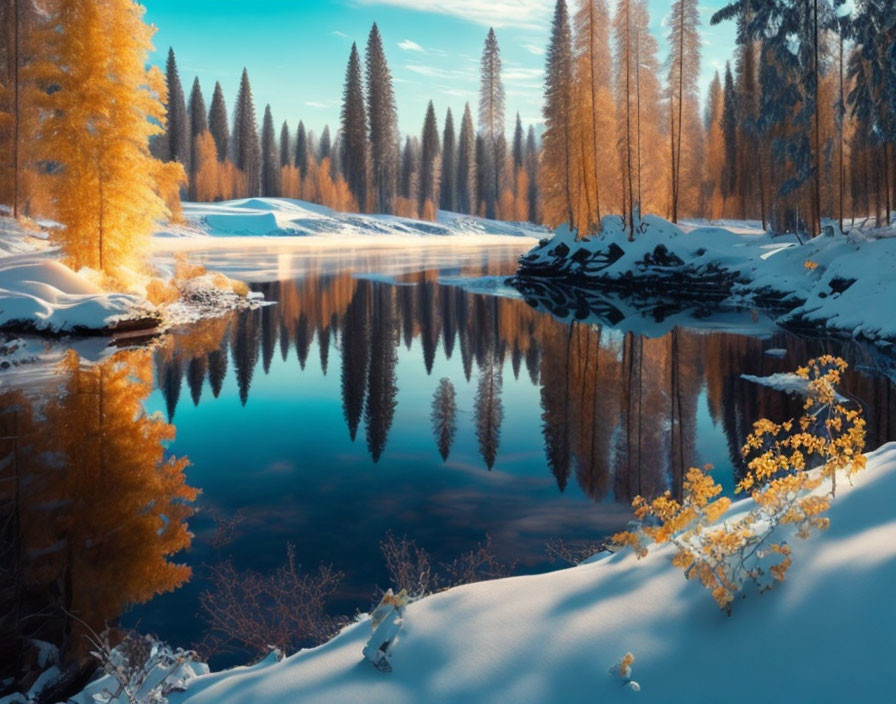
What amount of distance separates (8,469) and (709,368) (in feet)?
41.3

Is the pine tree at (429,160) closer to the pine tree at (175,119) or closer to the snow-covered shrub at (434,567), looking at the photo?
the pine tree at (175,119)

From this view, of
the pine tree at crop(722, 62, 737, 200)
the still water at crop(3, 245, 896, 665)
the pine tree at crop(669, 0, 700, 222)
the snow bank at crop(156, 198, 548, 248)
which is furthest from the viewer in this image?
the snow bank at crop(156, 198, 548, 248)

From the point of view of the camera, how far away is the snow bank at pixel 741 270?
785 inches

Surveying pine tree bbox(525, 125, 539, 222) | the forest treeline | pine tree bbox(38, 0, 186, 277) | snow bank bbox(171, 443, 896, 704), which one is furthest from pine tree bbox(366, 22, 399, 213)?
snow bank bbox(171, 443, 896, 704)

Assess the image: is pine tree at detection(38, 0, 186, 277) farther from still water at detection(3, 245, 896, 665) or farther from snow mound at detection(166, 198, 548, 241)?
snow mound at detection(166, 198, 548, 241)

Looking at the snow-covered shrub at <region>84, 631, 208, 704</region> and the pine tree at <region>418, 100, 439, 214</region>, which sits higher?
the pine tree at <region>418, 100, 439, 214</region>

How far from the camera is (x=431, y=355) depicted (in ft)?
59.9

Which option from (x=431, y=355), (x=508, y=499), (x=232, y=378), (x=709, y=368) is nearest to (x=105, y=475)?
(x=508, y=499)

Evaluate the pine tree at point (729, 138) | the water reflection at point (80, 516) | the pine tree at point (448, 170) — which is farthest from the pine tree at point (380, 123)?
the water reflection at point (80, 516)

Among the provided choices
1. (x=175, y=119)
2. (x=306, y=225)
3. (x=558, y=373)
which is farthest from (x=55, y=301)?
(x=175, y=119)

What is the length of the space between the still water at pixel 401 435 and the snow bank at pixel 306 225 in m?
39.8

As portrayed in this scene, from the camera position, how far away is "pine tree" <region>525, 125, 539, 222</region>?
3713 inches

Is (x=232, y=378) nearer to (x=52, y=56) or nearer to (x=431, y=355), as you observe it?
(x=431, y=355)

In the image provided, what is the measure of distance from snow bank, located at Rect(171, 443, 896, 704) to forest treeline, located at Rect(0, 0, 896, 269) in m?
18.6
